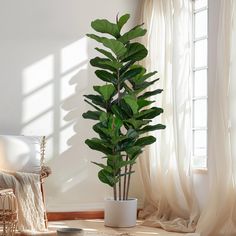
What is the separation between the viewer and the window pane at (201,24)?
5035 mm

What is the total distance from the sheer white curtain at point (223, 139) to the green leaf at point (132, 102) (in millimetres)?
730

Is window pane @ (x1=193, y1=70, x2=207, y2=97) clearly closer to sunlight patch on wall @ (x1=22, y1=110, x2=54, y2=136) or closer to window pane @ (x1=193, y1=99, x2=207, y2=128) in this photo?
window pane @ (x1=193, y1=99, x2=207, y2=128)

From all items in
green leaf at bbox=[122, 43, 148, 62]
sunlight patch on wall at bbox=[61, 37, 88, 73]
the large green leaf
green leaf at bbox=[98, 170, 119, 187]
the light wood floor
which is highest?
sunlight patch on wall at bbox=[61, 37, 88, 73]

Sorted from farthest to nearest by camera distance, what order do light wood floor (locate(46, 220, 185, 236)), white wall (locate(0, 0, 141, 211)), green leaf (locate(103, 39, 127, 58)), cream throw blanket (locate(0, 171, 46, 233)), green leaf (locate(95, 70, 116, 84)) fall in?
white wall (locate(0, 0, 141, 211)) < green leaf (locate(95, 70, 116, 84)) < green leaf (locate(103, 39, 127, 58)) < light wood floor (locate(46, 220, 185, 236)) < cream throw blanket (locate(0, 171, 46, 233))

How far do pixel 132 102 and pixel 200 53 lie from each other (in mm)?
873

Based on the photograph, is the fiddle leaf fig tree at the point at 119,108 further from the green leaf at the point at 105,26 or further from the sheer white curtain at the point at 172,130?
the sheer white curtain at the point at 172,130

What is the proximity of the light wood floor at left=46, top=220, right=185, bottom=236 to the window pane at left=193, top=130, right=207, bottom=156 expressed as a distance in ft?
2.71

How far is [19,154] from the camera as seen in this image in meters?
4.85

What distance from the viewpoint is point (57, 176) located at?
546cm

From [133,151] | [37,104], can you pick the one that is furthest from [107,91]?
[37,104]

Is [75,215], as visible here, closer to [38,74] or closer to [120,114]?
[120,114]

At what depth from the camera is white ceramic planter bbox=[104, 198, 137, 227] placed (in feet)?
16.1

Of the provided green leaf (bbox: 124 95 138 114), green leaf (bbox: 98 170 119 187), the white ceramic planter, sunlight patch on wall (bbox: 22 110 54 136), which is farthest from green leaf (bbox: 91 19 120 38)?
the white ceramic planter

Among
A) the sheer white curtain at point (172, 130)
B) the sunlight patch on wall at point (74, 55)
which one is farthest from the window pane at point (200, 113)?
the sunlight patch on wall at point (74, 55)
